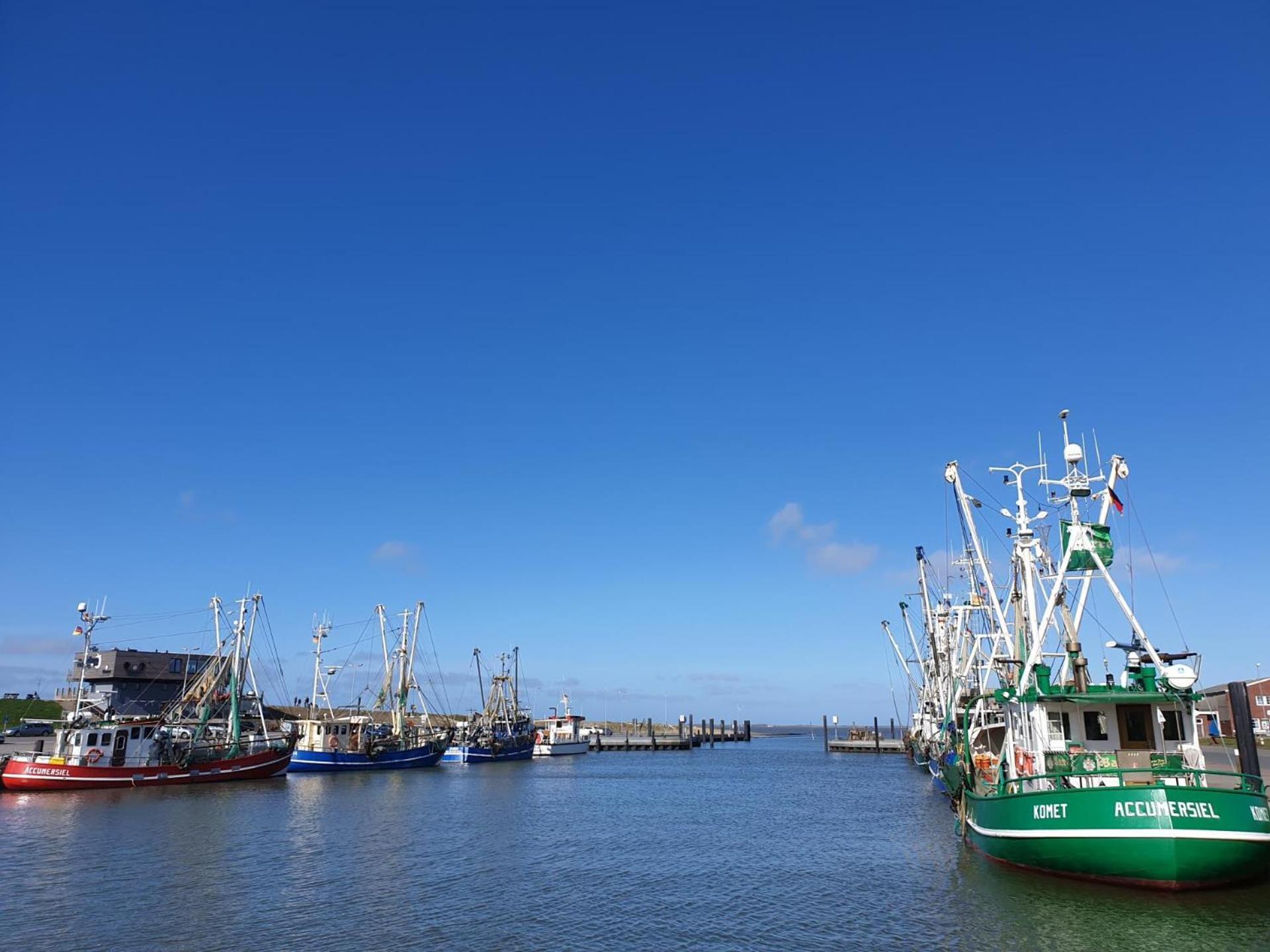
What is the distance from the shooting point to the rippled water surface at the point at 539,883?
2527 cm

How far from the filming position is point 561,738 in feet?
510

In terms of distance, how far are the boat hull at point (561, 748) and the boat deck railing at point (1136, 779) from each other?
391 ft

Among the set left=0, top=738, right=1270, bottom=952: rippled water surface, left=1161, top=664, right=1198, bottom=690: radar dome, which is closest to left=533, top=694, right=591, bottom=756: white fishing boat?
left=0, top=738, right=1270, bottom=952: rippled water surface

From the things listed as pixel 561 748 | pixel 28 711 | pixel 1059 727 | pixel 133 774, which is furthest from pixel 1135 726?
pixel 28 711

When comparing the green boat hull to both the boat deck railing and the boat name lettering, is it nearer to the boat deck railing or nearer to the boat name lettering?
the boat name lettering

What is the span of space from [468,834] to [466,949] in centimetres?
2438

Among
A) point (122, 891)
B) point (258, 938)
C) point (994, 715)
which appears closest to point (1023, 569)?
point (994, 715)

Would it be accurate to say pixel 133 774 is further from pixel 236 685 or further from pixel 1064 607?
pixel 1064 607

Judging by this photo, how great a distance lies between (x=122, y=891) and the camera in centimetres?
3136

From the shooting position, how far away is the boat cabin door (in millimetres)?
69000

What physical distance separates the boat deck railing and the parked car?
10269cm

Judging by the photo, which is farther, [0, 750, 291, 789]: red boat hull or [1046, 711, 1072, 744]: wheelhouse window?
[0, 750, 291, 789]: red boat hull

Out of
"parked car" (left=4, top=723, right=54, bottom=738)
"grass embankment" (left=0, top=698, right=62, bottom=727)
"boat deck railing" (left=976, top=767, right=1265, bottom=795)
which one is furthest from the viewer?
"grass embankment" (left=0, top=698, right=62, bottom=727)

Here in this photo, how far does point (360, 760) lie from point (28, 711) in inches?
2633
